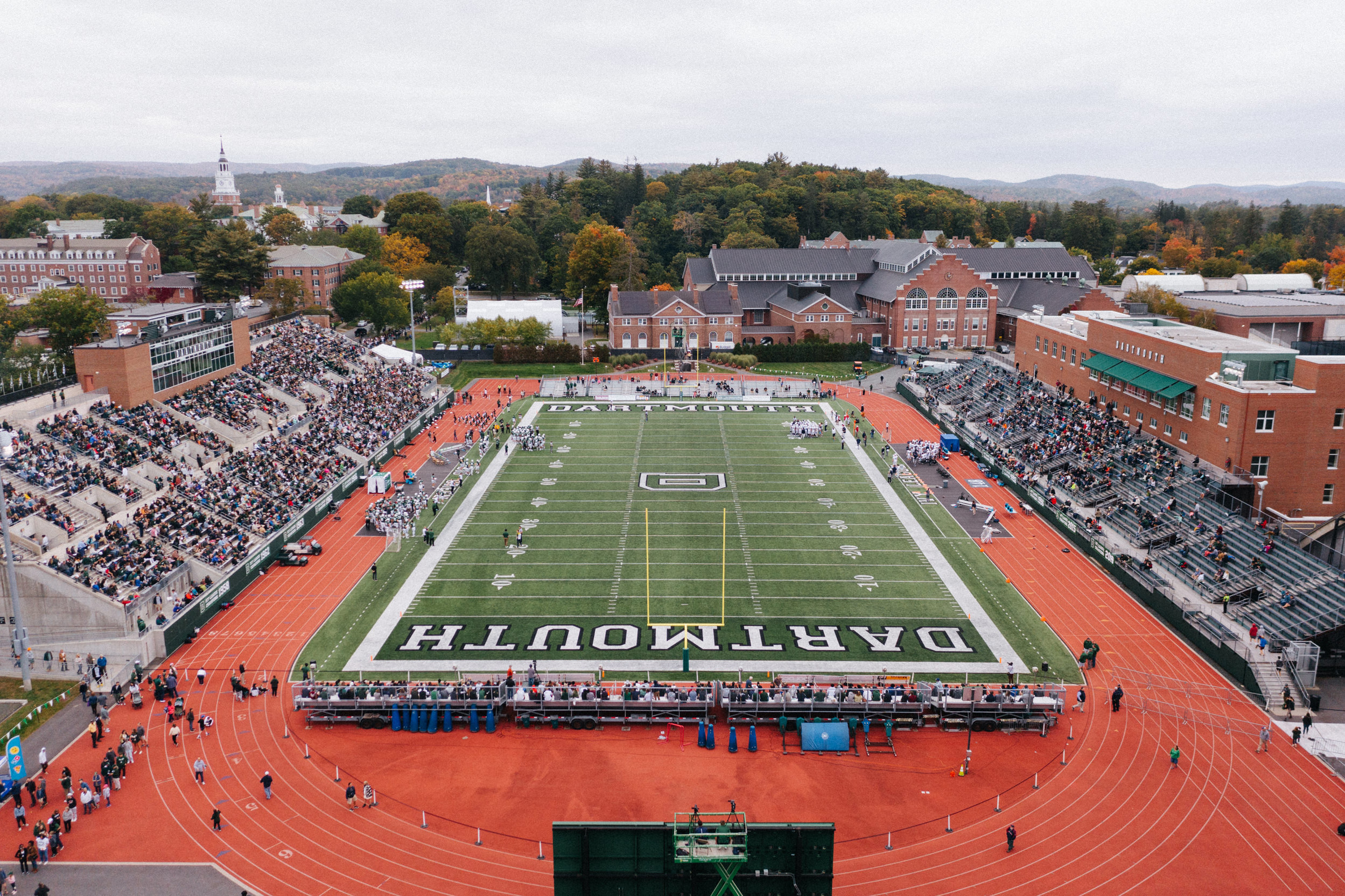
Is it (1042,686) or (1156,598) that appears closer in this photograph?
(1042,686)

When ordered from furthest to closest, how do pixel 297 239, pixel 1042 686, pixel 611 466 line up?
pixel 297 239 < pixel 611 466 < pixel 1042 686

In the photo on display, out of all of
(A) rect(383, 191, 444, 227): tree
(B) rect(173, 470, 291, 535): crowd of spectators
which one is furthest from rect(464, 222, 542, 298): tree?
(B) rect(173, 470, 291, 535): crowd of spectators

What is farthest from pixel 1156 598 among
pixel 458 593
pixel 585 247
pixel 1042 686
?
pixel 585 247

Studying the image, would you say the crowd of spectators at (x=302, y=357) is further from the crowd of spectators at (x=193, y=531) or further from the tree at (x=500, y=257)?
the tree at (x=500, y=257)

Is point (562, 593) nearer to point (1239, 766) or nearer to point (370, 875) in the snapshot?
point (370, 875)

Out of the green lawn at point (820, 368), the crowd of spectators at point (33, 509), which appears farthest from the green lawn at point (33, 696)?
the green lawn at point (820, 368)

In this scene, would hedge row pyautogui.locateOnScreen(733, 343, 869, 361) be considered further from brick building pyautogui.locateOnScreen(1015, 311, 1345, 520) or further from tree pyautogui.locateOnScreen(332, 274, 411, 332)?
brick building pyautogui.locateOnScreen(1015, 311, 1345, 520)

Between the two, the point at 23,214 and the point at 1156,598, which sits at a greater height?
the point at 23,214
